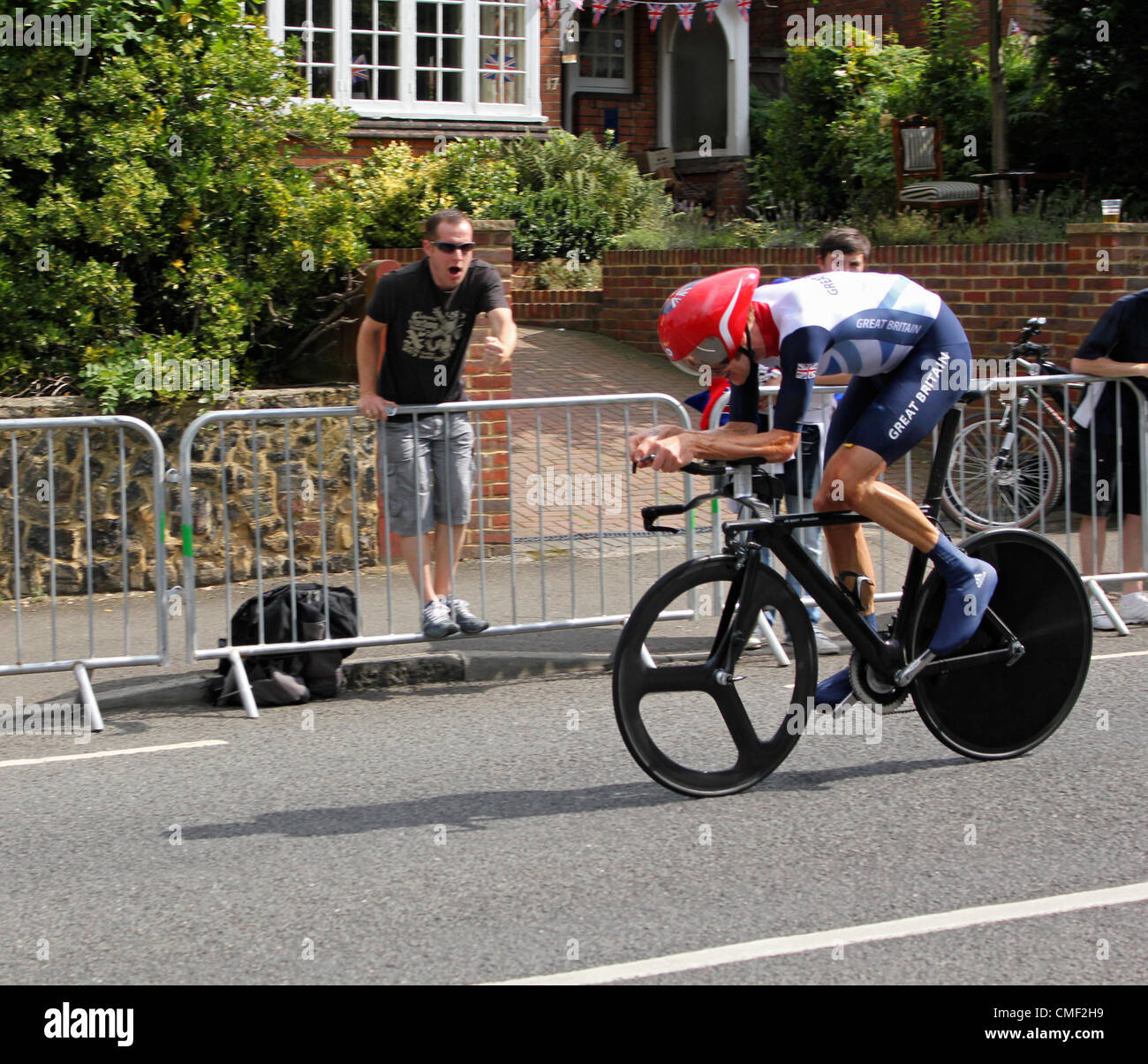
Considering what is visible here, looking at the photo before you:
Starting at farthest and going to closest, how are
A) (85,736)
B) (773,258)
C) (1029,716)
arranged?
(773,258), (85,736), (1029,716)

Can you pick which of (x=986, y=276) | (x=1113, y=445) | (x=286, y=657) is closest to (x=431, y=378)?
(x=286, y=657)

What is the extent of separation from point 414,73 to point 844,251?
9796 mm

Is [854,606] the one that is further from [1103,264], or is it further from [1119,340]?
[1103,264]

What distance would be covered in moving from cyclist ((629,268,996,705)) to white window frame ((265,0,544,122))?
11.0 metres

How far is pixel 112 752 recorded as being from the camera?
6.19 meters

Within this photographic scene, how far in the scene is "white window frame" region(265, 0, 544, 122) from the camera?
15.6 metres

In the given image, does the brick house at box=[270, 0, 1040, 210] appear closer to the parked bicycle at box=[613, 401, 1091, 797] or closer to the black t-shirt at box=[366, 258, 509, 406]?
the black t-shirt at box=[366, 258, 509, 406]

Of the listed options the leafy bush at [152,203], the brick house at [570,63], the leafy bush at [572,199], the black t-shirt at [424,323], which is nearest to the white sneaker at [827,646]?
the black t-shirt at [424,323]

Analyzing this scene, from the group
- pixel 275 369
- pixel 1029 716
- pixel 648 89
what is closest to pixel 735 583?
pixel 1029 716

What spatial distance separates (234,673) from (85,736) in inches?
28.1

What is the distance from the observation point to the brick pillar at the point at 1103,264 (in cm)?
1088

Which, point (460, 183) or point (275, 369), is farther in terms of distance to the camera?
point (460, 183)
